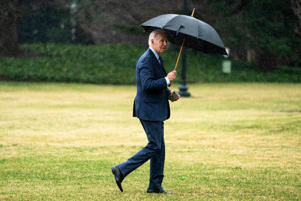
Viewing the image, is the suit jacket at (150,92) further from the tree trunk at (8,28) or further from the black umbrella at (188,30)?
the tree trunk at (8,28)

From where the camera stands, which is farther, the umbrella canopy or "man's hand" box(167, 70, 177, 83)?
the umbrella canopy

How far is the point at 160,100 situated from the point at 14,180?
7.68 feet

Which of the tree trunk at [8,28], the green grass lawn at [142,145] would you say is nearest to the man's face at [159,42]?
the green grass lawn at [142,145]

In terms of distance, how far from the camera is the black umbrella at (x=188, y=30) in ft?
18.8

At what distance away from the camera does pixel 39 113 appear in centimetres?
1502

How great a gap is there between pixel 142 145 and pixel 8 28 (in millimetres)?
23517

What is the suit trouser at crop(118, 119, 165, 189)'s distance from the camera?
5.54m

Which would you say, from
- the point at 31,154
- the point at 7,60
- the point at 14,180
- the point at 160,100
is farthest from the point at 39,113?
the point at 7,60

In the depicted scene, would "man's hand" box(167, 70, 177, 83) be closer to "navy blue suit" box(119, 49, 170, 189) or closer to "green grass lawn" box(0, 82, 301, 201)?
"navy blue suit" box(119, 49, 170, 189)

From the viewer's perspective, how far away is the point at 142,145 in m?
9.77

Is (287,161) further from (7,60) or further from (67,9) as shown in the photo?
(67,9)

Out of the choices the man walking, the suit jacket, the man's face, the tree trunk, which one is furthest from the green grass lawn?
the tree trunk

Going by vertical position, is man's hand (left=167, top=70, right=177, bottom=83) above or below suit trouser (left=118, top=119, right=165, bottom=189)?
above

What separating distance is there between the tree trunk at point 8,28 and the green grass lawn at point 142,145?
1236 centimetres
